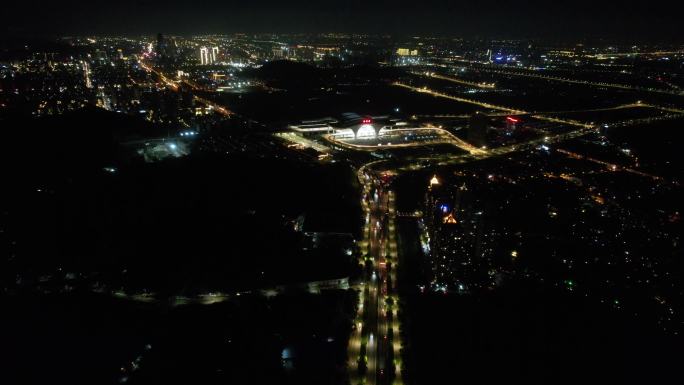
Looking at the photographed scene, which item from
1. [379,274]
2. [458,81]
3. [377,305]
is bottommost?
[377,305]

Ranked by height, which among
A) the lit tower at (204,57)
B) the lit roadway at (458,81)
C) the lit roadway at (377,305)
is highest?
the lit tower at (204,57)

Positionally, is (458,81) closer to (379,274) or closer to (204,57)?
(204,57)

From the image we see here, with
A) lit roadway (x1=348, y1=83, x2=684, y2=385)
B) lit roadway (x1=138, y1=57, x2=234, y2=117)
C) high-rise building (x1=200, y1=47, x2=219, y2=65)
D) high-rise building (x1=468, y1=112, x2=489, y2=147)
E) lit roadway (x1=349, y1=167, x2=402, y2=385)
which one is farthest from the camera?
high-rise building (x1=200, y1=47, x2=219, y2=65)

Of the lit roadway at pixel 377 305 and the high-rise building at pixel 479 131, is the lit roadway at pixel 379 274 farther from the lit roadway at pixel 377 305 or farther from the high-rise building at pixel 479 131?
the high-rise building at pixel 479 131

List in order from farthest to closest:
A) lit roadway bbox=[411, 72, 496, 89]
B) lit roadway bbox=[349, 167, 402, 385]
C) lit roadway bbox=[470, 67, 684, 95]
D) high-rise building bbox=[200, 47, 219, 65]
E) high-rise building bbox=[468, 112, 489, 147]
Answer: high-rise building bbox=[200, 47, 219, 65] < lit roadway bbox=[411, 72, 496, 89] < lit roadway bbox=[470, 67, 684, 95] < high-rise building bbox=[468, 112, 489, 147] < lit roadway bbox=[349, 167, 402, 385]

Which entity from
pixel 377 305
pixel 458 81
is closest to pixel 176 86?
pixel 458 81

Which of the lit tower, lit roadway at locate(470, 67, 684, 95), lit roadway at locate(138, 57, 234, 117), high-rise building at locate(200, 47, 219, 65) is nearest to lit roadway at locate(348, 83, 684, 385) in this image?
lit roadway at locate(138, 57, 234, 117)

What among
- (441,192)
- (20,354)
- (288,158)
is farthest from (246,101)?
(20,354)

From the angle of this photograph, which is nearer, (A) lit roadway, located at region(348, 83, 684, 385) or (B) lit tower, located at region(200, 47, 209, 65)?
(A) lit roadway, located at region(348, 83, 684, 385)

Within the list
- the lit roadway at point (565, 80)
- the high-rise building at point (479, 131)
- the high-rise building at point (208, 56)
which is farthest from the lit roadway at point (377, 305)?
the high-rise building at point (208, 56)

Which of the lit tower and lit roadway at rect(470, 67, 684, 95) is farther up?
the lit tower

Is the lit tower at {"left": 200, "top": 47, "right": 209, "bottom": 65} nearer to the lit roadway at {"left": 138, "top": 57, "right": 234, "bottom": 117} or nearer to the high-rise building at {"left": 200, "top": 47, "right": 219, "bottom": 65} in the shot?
the high-rise building at {"left": 200, "top": 47, "right": 219, "bottom": 65}
